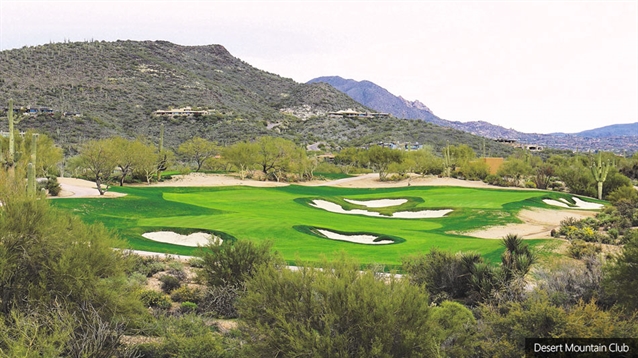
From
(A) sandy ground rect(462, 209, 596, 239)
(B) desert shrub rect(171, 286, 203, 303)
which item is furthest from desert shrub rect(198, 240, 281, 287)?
(A) sandy ground rect(462, 209, 596, 239)

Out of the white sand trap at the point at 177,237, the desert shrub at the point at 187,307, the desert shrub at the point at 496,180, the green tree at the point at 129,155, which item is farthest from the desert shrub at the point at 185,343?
the desert shrub at the point at 496,180

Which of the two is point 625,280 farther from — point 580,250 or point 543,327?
point 580,250

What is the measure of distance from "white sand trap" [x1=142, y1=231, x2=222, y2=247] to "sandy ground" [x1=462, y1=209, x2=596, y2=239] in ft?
48.9

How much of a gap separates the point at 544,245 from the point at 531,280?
8173 millimetres

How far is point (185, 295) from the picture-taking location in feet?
46.9

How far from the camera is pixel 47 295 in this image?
10.0m

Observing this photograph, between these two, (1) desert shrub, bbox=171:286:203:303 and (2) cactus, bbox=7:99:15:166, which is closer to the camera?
(1) desert shrub, bbox=171:286:203:303

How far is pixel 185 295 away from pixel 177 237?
11.4 metres

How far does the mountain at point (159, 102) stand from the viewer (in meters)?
89.6

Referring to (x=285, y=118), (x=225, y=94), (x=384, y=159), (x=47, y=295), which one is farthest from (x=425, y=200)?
(x=225, y=94)

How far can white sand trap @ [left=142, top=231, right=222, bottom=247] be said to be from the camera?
80.9 feet

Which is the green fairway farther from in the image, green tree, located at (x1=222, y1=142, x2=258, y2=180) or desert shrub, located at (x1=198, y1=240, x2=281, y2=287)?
green tree, located at (x1=222, y1=142, x2=258, y2=180)

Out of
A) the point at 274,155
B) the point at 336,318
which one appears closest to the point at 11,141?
the point at 336,318

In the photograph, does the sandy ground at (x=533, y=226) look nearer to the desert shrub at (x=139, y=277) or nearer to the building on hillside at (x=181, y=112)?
the desert shrub at (x=139, y=277)
